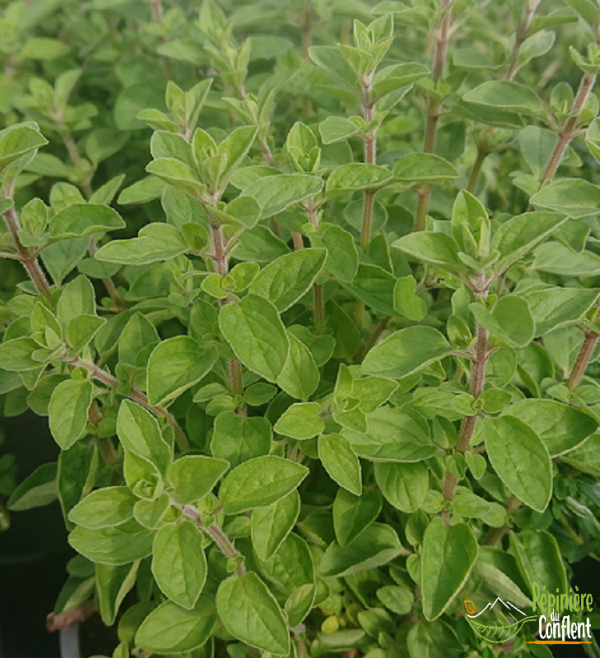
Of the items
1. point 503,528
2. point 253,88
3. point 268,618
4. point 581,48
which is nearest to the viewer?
point 268,618

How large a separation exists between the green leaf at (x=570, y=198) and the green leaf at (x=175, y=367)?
19.5 inches

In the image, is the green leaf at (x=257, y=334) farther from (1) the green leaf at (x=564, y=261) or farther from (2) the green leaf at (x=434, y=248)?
(1) the green leaf at (x=564, y=261)

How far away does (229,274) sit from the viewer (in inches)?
31.1

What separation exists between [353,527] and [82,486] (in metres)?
0.44

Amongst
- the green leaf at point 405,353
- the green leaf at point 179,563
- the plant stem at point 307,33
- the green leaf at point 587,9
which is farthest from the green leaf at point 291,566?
the plant stem at point 307,33

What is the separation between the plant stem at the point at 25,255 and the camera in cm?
91

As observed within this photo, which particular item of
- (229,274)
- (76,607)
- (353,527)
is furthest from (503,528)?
(76,607)

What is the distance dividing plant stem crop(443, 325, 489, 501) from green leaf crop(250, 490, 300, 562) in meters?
0.24

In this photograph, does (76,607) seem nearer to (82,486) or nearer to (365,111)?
(82,486)

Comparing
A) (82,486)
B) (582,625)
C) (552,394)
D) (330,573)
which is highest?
(552,394)

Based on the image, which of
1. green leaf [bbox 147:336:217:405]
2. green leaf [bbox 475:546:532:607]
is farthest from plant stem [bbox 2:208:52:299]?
green leaf [bbox 475:546:532:607]

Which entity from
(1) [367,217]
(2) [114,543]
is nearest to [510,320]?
(1) [367,217]

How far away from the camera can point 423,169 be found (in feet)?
3.20

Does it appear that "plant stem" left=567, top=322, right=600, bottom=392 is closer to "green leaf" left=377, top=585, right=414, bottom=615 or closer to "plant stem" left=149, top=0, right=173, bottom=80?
"green leaf" left=377, top=585, right=414, bottom=615
